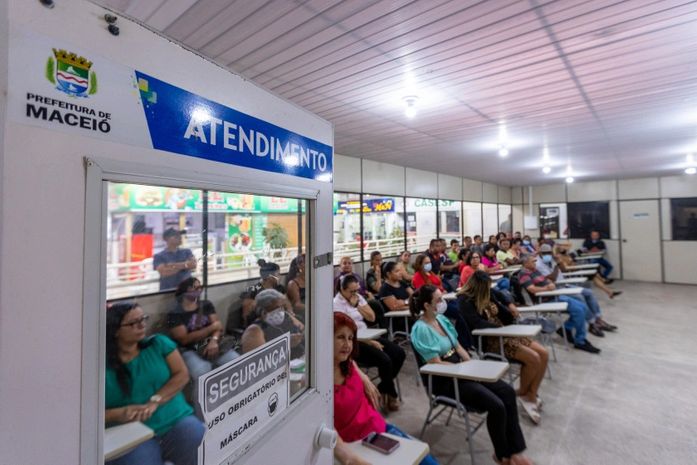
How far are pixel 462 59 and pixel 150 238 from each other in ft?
7.66

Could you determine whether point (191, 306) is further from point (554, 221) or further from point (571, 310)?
point (554, 221)

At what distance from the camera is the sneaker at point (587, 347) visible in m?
4.48

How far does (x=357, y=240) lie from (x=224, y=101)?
5.29m

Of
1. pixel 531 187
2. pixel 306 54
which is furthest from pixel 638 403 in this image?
pixel 531 187

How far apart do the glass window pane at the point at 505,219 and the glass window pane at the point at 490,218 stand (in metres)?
0.33

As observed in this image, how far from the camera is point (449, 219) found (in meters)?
8.72

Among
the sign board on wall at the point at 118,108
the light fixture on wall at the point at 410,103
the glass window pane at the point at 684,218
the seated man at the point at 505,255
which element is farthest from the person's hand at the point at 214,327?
the glass window pane at the point at 684,218

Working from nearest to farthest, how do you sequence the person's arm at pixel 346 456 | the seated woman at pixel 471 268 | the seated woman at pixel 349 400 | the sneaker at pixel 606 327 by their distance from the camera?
the person's arm at pixel 346 456 → the seated woman at pixel 349 400 → the seated woman at pixel 471 268 → the sneaker at pixel 606 327

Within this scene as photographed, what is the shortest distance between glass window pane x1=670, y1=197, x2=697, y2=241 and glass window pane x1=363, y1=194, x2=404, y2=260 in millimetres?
7649

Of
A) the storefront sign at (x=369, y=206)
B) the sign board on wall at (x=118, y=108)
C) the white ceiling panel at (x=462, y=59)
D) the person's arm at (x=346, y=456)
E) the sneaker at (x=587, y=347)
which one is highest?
the white ceiling panel at (x=462, y=59)

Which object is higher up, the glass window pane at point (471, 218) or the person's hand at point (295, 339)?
the glass window pane at point (471, 218)

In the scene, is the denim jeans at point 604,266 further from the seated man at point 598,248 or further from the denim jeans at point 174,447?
the denim jeans at point 174,447

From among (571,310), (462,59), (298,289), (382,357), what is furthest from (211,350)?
(571,310)

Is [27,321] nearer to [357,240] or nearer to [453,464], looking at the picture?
[453,464]
